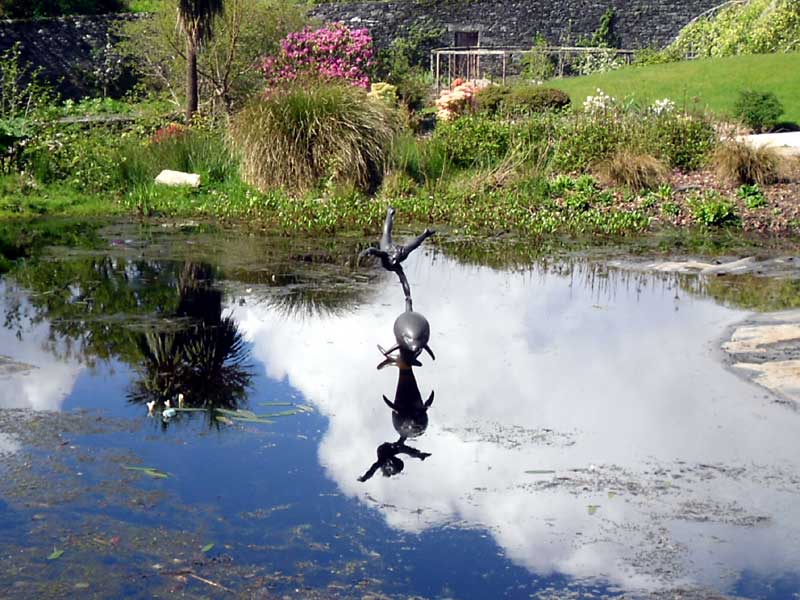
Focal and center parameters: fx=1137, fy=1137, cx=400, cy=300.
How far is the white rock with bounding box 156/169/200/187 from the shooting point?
50.9ft

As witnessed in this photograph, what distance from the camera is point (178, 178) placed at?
51.3 ft

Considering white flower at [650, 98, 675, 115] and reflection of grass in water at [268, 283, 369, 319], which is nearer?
reflection of grass in water at [268, 283, 369, 319]

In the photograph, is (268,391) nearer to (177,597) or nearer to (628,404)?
(628,404)

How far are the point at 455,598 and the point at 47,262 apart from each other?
7.92m

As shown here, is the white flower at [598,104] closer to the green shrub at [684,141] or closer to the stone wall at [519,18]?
the green shrub at [684,141]

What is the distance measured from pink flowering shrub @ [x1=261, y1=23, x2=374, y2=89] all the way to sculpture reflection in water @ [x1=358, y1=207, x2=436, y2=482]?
12.7 metres

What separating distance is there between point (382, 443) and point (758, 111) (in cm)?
1316

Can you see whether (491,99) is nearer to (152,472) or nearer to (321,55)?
(321,55)

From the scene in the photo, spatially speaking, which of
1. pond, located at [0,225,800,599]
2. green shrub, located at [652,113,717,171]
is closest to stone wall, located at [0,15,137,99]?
green shrub, located at [652,113,717,171]

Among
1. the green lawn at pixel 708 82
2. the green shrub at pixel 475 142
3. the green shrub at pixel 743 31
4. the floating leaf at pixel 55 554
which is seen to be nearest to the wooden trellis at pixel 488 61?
the green shrub at pixel 743 31

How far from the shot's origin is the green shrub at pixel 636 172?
14.8 m

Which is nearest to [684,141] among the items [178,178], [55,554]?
[178,178]

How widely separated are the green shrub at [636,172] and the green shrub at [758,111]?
11.7 feet

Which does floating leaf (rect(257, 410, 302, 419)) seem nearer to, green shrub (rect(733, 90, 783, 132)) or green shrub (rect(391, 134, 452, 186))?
green shrub (rect(391, 134, 452, 186))
